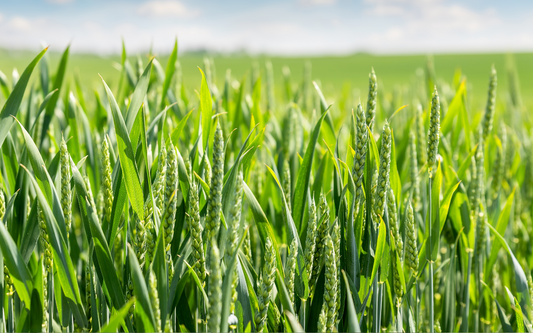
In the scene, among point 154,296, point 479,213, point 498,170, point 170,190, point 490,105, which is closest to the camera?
point 154,296

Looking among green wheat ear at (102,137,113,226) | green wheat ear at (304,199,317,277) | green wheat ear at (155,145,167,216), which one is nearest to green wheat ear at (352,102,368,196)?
green wheat ear at (304,199,317,277)

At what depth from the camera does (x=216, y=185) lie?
23.0 inches

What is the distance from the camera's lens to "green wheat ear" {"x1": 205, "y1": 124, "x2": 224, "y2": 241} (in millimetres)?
580

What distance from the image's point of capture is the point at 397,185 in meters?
0.83

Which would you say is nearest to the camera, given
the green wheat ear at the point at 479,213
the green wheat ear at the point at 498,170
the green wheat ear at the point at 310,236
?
the green wheat ear at the point at 310,236

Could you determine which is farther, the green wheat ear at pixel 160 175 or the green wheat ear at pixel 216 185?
the green wheat ear at pixel 160 175

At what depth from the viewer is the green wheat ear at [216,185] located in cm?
58

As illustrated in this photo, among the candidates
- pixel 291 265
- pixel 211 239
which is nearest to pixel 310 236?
pixel 291 265

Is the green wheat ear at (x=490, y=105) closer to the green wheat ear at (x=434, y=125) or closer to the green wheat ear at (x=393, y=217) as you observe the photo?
the green wheat ear at (x=434, y=125)

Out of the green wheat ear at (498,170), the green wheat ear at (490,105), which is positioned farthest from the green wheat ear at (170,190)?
the green wheat ear at (498,170)

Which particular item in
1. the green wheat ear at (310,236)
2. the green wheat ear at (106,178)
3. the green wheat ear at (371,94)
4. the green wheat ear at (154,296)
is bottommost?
the green wheat ear at (154,296)

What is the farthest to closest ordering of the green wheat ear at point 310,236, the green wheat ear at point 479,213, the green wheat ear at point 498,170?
the green wheat ear at point 498,170 < the green wheat ear at point 479,213 < the green wheat ear at point 310,236

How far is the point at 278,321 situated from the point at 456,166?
1.04 m

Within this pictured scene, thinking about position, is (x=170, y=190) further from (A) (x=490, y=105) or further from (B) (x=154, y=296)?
(A) (x=490, y=105)
